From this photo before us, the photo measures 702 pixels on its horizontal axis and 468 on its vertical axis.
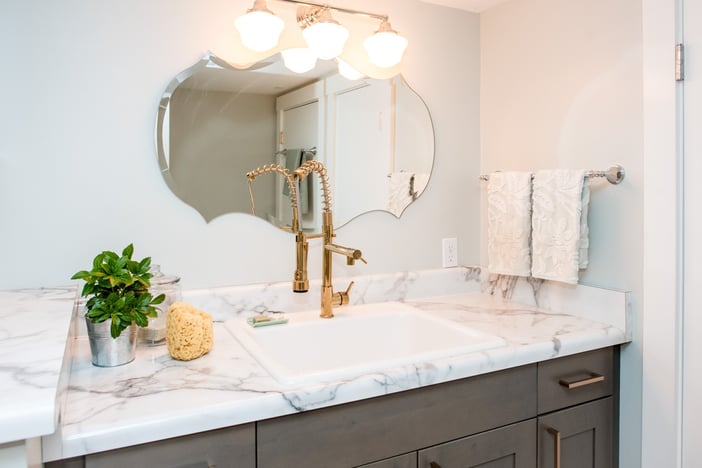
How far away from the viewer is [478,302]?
181 centimetres

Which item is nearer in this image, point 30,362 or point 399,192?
point 30,362

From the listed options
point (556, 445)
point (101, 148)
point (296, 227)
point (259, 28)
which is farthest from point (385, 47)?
point (556, 445)

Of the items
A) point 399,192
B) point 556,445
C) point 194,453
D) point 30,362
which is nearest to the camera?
point 30,362

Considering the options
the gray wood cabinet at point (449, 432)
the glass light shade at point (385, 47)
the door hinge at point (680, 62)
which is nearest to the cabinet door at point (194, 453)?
the gray wood cabinet at point (449, 432)

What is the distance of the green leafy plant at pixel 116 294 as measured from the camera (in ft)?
3.53

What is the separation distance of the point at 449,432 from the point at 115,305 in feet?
2.67

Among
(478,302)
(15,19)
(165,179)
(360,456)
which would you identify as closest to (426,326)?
(478,302)

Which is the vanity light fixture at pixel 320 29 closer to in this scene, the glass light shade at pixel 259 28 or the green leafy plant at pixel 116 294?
the glass light shade at pixel 259 28

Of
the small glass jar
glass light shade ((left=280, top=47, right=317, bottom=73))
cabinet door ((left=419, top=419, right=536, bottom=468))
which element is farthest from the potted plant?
glass light shade ((left=280, top=47, right=317, bottom=73))

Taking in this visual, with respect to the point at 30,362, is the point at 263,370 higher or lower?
lower

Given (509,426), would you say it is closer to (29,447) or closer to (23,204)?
(29,447)

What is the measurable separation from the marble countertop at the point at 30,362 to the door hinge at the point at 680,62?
5.18ft

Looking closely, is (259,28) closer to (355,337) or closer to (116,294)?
(116,294)

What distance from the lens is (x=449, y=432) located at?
1.20 m
